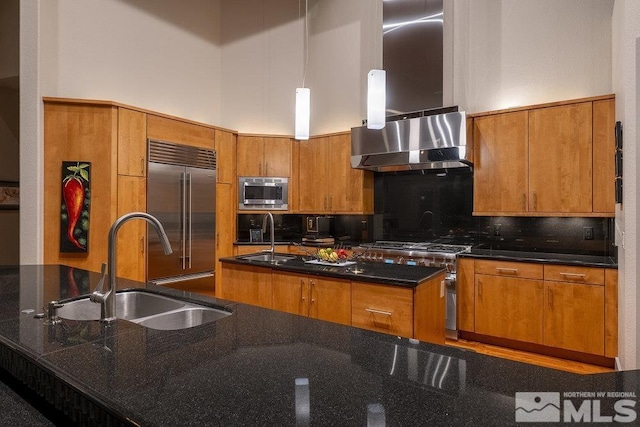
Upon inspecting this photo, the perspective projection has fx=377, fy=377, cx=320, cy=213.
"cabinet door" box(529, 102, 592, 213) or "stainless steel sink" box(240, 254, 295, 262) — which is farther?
"cabinet door" box(529, 102, 592, 213)

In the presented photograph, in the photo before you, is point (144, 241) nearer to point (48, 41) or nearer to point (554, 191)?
point (48, 41)

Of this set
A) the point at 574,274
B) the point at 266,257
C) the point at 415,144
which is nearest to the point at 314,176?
the point at 415,144

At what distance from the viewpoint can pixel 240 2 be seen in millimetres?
6156

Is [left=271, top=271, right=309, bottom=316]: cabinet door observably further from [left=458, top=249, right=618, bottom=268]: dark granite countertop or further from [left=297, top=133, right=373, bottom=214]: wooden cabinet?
[left=297, top=133, right=373, bottom=214]: wooden cabinet

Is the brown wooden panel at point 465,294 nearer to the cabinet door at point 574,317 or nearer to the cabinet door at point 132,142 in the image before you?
the cabinet door at point 574,317

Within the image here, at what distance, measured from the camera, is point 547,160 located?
3.84 m

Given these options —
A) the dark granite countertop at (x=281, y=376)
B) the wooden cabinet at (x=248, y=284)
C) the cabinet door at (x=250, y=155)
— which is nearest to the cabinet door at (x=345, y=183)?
the cabinet door at (x=250, y=155)

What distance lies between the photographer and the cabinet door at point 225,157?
529cm

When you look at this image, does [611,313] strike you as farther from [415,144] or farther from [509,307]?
[415,144]

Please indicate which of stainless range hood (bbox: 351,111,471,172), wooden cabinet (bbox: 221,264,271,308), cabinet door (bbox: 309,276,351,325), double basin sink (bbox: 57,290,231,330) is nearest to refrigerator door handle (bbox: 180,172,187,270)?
wooden cabinet (bbox: 221,264,271,308)

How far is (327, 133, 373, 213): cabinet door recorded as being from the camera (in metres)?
5.23

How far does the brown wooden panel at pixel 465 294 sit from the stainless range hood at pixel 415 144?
1121mm

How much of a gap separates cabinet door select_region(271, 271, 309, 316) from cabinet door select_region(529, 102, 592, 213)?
2618mm

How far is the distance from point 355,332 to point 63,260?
369 cm
